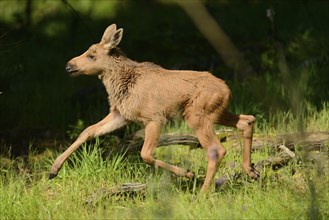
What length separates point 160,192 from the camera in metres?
6.28

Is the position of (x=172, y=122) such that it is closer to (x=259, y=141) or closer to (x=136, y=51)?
(x=259, y=141)

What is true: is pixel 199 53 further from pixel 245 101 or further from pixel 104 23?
pixel 245 101

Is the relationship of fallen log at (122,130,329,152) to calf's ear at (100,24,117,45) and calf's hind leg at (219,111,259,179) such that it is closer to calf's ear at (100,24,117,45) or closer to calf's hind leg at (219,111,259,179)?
calf's hind leg at (219,111,259,179)

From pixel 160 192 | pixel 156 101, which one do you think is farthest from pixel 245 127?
pixel 160 192

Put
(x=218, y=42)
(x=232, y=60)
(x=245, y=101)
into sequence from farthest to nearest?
(x=232, y=60)
(x=245, y=101)
(x=218, y=42)

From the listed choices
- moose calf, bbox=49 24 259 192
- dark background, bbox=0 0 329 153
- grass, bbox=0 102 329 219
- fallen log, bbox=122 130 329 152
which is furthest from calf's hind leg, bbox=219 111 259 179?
dark background, bbox=0 0 329 153

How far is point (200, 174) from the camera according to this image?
24.5 feet

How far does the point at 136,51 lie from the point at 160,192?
288 inches

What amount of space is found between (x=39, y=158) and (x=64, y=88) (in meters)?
3.02

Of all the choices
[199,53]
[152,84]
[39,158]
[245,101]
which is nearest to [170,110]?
[152,84]

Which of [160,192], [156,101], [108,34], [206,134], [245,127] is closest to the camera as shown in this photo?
[160,192]

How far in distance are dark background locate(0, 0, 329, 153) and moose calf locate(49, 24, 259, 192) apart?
1535 mm

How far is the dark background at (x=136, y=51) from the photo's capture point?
10.2 m

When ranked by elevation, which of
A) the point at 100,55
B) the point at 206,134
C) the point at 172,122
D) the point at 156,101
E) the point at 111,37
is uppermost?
the point at 111,37
